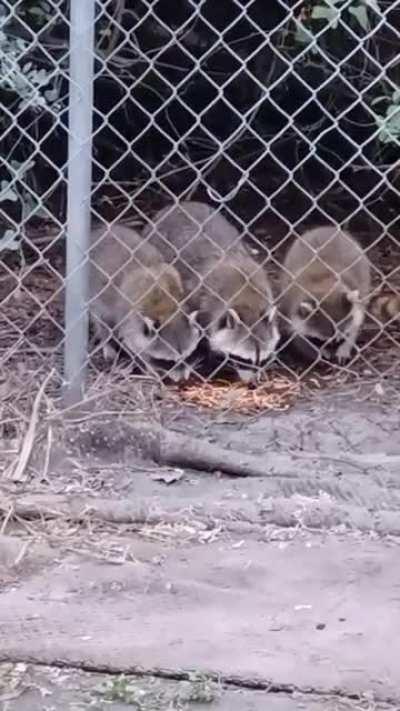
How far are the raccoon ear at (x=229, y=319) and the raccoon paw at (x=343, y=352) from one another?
330 millimetres

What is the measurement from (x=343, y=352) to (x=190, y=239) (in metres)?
0.70

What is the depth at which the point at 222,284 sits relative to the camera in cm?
456

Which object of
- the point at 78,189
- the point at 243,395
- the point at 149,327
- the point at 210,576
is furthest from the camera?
the point at 149,327

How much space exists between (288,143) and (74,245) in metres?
2.29

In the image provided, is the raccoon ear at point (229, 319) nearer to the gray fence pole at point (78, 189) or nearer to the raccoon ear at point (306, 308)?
the raccoon ear at point (306, 308)

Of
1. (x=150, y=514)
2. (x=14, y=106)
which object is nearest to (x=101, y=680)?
(x=150, y=514)

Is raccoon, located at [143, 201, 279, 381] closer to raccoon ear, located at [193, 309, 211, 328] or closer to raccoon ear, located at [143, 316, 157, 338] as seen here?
raccoon ear, located at [193, 309, 211, 328]

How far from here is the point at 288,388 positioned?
4285 millimetres

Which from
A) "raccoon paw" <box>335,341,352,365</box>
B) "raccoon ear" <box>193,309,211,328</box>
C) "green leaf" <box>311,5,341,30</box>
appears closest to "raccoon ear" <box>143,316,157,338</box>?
"raccoon ear" <box>193,309,211,328</box>

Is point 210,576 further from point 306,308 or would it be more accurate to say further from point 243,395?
point 306,308

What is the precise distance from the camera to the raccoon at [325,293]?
14.7 feet

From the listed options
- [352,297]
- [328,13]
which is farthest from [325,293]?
[328,13]

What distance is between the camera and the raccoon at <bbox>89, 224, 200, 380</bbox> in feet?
14.4

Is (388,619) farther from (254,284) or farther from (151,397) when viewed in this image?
(254,284)
